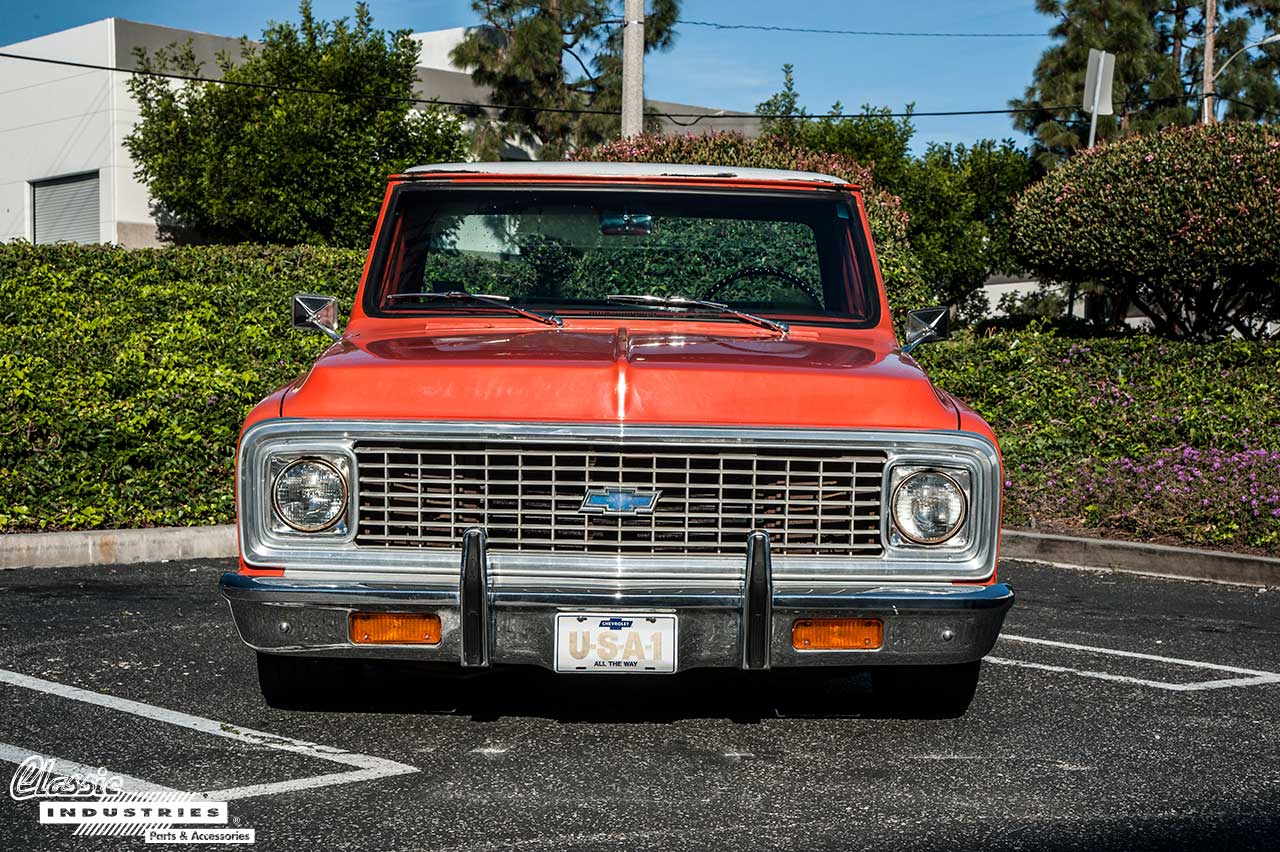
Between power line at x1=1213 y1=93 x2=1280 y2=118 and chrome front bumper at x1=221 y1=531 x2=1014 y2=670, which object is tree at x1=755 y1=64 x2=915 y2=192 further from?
chrome front bumper at x1=221 y1=531 x2=1014 y2=670

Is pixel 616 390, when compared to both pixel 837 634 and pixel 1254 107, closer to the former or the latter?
pixel 837 634

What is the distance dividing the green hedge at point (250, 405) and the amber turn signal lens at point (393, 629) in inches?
202

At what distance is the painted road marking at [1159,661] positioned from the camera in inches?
224

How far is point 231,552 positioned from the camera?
346 inches

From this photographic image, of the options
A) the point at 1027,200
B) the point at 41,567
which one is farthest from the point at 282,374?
the point at 1027,200

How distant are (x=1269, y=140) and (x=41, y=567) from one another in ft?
41.0

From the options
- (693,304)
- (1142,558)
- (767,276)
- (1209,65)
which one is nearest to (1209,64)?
(1209,65)

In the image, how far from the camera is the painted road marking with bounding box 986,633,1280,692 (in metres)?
5.69

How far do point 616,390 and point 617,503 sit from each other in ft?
1.09

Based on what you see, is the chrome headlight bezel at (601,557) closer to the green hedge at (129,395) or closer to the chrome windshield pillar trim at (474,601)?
the chrome windshield pillar trim at (474,601)

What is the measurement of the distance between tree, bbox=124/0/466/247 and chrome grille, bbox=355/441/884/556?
70.6 feet

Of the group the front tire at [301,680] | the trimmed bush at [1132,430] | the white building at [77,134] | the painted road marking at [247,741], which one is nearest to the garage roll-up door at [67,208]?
the white building at [77,134]

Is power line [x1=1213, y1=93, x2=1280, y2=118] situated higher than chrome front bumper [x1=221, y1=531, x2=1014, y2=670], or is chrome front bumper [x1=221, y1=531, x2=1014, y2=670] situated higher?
power line [x1=1213, y1=93, x2=1280, y2=118]
